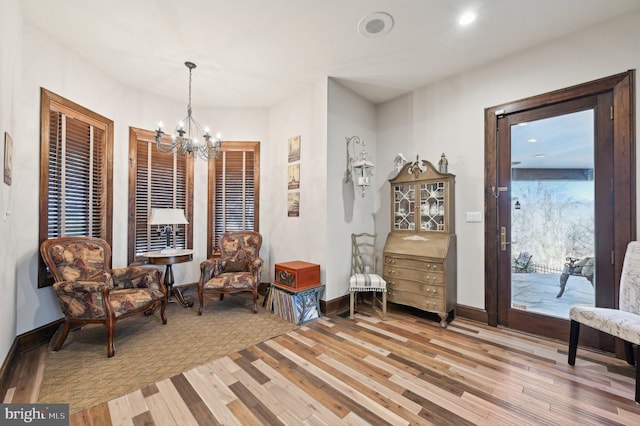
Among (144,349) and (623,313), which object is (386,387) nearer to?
(623,313)

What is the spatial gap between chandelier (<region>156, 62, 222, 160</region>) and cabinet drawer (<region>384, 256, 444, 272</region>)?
2.61 meters

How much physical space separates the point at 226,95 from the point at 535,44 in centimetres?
389

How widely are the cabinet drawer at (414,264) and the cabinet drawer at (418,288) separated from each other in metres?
0.20

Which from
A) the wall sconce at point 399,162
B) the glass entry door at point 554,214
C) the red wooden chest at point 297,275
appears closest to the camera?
the glass entry door at point 554,214

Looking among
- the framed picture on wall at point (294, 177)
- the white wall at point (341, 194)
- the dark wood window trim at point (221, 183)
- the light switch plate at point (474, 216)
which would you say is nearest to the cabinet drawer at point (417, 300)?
the white wall at point (341, 194)

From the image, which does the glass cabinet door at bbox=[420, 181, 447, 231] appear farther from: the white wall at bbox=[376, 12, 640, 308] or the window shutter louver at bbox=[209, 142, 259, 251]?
the window shutter louver at bbox=[209, 142, 259, 251]

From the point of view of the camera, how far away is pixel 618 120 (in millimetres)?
2371

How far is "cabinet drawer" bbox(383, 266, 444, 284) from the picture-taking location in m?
3.05

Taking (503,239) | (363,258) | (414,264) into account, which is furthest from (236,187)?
(503,239)

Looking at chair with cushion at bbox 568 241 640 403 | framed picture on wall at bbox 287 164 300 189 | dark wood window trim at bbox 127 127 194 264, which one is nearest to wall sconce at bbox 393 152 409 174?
framed picture on wall at bbox 287 164 300 189

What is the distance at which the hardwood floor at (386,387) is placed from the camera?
1.66 metres

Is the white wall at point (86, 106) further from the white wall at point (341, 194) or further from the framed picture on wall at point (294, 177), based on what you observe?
the white wall at point (341, 194)

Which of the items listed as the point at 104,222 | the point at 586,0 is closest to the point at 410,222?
the point at 586,0

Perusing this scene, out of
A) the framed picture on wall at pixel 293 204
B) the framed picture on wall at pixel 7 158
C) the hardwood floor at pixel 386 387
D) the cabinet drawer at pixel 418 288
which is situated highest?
the framed picture on wall at pixel 7 158
